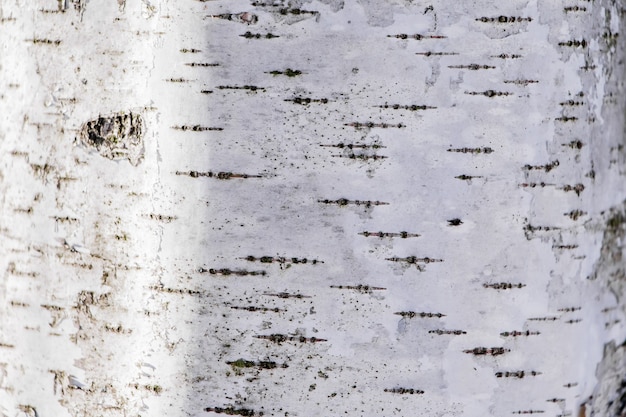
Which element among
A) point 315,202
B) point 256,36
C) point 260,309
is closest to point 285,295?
point 260,309

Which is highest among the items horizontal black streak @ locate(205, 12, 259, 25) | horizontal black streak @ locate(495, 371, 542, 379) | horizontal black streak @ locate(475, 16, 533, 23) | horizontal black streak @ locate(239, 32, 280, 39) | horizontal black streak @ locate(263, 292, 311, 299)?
horizontal black streak @ locate(475, 16, 533, 23)

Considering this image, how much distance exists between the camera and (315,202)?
850 millimetres

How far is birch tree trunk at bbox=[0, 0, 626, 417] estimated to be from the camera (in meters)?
0.84

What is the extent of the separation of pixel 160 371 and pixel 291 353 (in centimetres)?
21

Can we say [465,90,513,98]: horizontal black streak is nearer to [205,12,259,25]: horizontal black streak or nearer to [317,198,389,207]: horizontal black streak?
[317,198,389,207]: horizontal black streak

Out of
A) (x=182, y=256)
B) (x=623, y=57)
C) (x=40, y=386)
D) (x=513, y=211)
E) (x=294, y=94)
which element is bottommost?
(x=40, y=386)

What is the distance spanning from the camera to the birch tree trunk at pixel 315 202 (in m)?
0.84

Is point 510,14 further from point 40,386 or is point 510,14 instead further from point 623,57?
point 40,386

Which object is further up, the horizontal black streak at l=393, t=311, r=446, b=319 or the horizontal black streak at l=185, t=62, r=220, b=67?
the horizontal black streak at l=185, t=62, r=220, b=67

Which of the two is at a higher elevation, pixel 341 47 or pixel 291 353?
pixel 341 47

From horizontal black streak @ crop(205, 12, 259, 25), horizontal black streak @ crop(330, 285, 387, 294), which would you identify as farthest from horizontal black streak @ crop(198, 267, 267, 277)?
horizontal black streak @ crop(205, 12, 259, 25)

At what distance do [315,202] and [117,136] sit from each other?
330mm

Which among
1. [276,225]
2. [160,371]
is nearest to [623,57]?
[276,225]

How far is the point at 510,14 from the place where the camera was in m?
0.85
